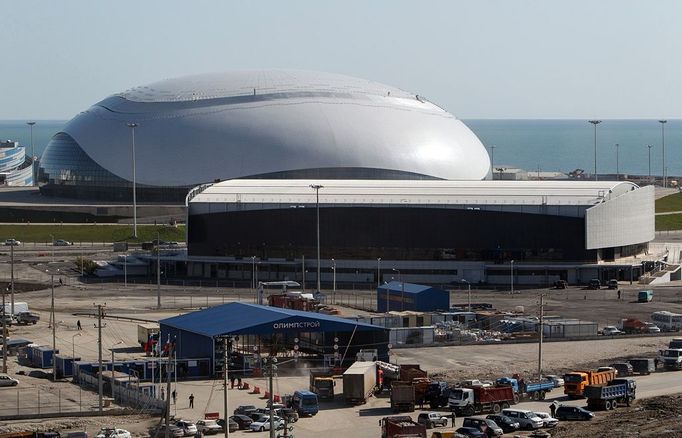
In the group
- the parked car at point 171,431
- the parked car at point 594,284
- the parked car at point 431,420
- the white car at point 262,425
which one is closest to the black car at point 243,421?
the white car at point 262,425

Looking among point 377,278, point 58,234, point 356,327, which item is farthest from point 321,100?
point 356,327

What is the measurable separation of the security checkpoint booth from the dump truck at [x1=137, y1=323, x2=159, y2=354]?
82cm

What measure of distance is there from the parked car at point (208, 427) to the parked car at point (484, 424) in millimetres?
6897

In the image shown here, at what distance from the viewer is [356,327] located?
54.2 m

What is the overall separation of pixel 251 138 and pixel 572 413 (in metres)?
70.7

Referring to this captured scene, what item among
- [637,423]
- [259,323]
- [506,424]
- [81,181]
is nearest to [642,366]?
[637,423]

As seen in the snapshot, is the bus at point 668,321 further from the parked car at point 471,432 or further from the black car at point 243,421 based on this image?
the black car at point 243,421

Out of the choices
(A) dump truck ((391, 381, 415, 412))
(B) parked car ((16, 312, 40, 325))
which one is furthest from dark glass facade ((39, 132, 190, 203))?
(A) dump truck ((391, 381, 415, 412))

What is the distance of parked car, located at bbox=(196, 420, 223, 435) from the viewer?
137ft

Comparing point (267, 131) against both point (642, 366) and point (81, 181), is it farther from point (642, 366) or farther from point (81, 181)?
point (642, 366)

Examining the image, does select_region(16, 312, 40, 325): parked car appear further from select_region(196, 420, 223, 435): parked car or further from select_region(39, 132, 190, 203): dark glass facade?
select_region(39, 132, 190, 203): dark glass facade

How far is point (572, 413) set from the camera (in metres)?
43.4

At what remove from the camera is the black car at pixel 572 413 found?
142ft

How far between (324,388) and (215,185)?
50934mm
